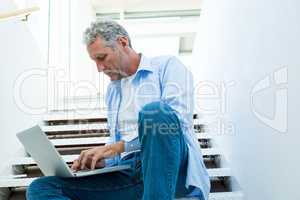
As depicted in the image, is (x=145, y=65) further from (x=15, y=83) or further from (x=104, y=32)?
(x=15, y=83)

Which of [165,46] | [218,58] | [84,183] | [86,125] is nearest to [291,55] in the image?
[84,183]

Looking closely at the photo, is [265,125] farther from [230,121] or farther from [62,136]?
[62,136]

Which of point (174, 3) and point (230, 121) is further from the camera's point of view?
point (174, 3)

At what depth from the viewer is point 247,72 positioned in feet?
5.57

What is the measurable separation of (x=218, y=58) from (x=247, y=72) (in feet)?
2.24

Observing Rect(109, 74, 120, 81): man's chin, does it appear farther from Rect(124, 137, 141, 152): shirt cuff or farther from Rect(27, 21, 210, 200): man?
Rect(124, 137, 141, 152): shirt cuff

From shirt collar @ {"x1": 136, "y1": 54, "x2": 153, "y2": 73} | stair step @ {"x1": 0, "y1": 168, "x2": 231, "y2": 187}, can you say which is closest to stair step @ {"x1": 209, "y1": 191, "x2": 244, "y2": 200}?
stair step @ {"x1": 0, "y1": 168, "x2": 231, "y2": 187}

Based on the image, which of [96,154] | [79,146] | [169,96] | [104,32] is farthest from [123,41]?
[79,146]

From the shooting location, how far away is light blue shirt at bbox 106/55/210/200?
4.29 feet

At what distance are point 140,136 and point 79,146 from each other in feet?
4.27

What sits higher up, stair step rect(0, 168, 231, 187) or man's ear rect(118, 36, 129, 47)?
man's ear rect(118, 36, 129, 47)

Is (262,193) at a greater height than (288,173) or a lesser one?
lesser

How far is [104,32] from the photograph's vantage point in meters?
1.51

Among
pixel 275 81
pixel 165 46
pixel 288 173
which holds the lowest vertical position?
pixel 288 173
